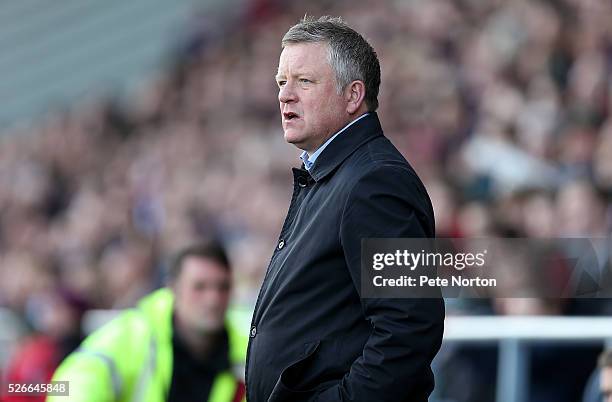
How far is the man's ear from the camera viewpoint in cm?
288

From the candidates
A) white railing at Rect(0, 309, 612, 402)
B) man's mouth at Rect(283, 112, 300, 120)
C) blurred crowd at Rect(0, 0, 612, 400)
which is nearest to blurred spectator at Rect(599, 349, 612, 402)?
white railing at Rect(0, 309, 612, 402)

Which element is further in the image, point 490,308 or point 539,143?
point 539,143

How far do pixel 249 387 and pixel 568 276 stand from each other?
7.73 ft

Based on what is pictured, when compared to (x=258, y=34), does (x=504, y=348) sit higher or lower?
lower

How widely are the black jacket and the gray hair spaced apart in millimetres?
108

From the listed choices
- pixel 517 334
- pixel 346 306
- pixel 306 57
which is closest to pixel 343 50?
pixel 306 57

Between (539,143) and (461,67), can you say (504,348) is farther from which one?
(461,67)

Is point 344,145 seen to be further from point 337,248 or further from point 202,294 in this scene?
point 202,294

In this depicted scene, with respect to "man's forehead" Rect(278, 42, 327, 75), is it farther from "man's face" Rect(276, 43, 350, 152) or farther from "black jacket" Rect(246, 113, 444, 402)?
"black jacket" Rect(246, 113, 444, 402)

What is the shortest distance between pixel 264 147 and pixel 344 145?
804 centimetres

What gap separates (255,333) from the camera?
9.50ft

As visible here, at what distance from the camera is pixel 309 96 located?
2.86 metres

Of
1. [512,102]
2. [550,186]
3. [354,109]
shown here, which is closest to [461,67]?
[512,102]

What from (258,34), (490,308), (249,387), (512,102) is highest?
(258,34)
